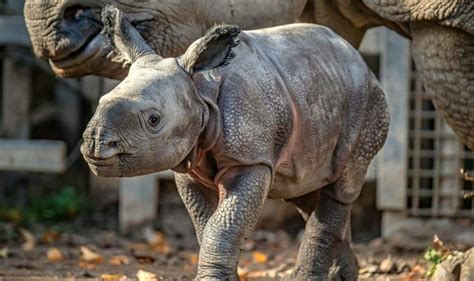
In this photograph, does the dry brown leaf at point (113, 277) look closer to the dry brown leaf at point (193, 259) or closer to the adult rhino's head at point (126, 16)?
the adult rhino's head at point (126, 16)

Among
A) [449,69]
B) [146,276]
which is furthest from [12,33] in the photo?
[449,69]

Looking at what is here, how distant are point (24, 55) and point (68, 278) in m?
4.36

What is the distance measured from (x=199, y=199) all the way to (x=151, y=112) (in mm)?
771

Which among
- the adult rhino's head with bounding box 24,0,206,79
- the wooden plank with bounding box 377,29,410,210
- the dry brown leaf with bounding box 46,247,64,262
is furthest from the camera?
the wooden plank with bounding box 377,29,410,210

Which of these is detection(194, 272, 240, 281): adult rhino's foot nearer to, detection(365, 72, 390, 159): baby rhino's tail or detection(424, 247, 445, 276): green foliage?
detection(365, 72, 390, 159): baby rhino's tail

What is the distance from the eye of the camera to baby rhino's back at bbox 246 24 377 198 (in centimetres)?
549

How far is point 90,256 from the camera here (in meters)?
7.91

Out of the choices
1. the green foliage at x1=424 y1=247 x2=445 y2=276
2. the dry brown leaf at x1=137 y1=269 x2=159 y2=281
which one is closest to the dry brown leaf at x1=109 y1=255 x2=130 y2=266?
the dry brown leaf at x1=137 y1=269 x2=159 y2=281

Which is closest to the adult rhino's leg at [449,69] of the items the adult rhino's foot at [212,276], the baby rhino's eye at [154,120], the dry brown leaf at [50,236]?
the adult rhino's foot at [212,276]

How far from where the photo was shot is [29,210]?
1046cm

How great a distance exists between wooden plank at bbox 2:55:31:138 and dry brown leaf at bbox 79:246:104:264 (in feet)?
8.99

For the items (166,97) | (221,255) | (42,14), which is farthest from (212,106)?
(42,14)

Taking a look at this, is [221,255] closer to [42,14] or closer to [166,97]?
[166,97]

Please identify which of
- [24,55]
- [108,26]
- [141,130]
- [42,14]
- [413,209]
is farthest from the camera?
[24,55]
